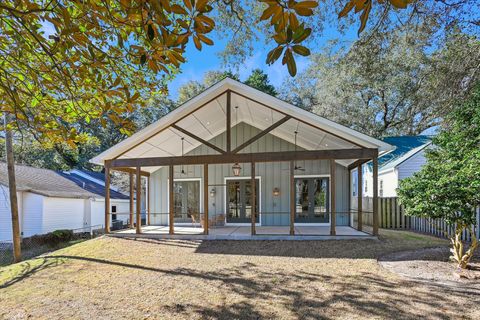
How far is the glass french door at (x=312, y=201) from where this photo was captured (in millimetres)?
12853

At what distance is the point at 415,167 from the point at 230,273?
1171 centimetres

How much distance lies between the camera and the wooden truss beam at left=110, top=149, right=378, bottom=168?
30.7ft

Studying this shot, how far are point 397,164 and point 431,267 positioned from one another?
8.99 meters

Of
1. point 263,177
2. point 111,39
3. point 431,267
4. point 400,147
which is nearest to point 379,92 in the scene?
point 400,147

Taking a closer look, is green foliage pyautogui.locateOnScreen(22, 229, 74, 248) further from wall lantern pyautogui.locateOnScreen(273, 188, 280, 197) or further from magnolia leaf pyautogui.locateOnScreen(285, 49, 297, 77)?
magnolia leaf pyautogui.locateOnScreen(285, 49, 297, 77)

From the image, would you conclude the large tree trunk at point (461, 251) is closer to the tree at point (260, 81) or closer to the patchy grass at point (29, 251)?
the patchy grass at point (29, 251)

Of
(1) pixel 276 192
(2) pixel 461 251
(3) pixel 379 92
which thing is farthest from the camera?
(3) pixel 379 92

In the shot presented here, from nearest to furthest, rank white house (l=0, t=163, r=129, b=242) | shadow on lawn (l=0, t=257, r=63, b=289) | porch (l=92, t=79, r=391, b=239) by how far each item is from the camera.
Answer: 1. shadow on lawn (l=0, t=257, r=63, b=289)
2. porch (l=92, t=79, r=391, b=239)
3. white house (l=0, t=163, r=129, b=242)

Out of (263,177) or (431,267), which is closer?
(431,267)

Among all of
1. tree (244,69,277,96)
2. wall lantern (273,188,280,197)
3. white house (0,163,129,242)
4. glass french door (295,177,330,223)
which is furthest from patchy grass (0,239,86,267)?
tree (244,69,277,96)

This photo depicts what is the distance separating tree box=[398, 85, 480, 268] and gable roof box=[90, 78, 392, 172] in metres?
2.63

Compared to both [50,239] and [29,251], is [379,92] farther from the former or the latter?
[29,251]

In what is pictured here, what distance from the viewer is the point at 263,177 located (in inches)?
524

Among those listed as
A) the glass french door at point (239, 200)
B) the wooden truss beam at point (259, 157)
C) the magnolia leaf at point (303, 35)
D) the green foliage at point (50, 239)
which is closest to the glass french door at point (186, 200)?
the glass french door at point (239, 200)
